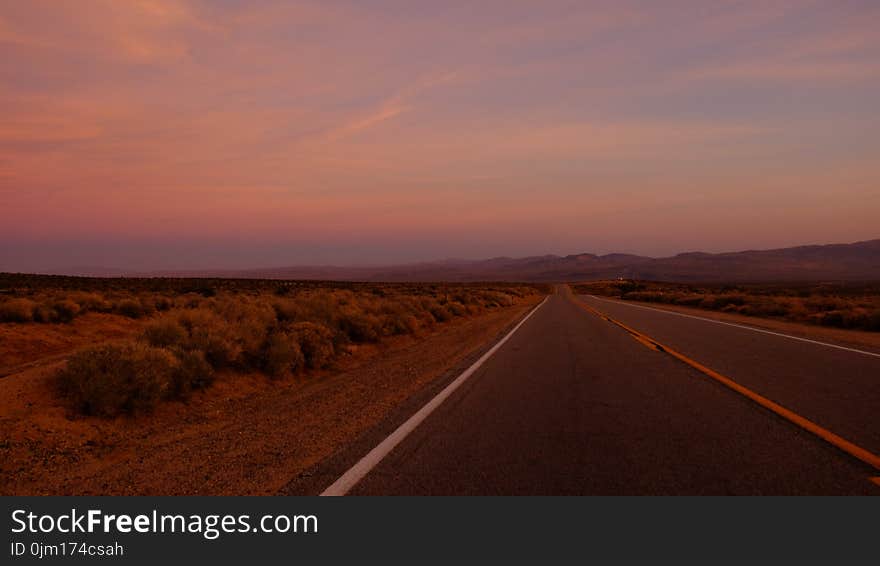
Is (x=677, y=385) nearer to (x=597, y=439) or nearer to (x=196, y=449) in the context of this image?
(x=597, y=439)

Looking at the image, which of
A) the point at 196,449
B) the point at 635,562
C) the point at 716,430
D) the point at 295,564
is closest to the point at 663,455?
the point at 716,430

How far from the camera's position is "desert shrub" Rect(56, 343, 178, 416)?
7.66 meters

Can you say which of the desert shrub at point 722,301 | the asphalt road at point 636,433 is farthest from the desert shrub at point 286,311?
the desert shrub at point 722,301

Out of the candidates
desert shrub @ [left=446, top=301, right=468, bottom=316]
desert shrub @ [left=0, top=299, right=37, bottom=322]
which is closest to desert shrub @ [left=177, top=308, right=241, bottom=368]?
desert shrub @ [left=0, top=299, right=37, bottom=322]

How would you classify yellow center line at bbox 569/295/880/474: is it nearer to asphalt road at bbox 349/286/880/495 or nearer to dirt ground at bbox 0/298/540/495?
asphalt road at bbox 349/286/880/495

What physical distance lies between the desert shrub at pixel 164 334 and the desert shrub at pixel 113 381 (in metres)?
1.99

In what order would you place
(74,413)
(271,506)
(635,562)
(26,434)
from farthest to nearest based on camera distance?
(74,413)
(26,434)
(271,506)
(635,562)

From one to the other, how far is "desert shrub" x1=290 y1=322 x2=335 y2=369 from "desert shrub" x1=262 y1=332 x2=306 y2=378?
0.42 meters

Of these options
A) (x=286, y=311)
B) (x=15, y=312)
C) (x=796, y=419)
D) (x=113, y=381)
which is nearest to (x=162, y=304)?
(x=15, y=312)

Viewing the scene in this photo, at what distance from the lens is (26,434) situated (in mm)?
6734

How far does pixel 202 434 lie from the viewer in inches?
275

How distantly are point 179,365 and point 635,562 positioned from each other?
302 inches

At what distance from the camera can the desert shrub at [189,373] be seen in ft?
29.6

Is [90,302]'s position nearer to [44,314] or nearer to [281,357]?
[44,314]
